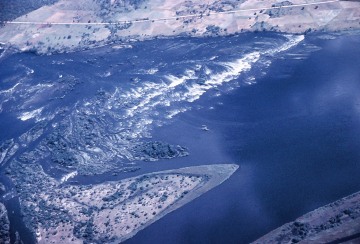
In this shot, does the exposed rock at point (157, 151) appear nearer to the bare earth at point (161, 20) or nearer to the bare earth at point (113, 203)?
the bare earth at point (113, 203)

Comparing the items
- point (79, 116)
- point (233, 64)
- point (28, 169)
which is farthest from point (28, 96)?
point (233, 64)

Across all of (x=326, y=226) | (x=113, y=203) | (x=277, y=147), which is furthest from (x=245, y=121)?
(x=113, y=203)

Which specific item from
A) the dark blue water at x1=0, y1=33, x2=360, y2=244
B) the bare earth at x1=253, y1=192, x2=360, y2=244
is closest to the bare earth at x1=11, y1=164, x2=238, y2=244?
the dark blue water at x1=0, y1=33, x2=360, y2=244

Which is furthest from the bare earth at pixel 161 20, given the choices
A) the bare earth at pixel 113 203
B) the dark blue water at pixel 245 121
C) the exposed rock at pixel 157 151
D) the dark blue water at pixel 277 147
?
the bare earth at pixel 113 203

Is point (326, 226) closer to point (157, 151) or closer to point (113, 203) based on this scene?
point (157, 151)

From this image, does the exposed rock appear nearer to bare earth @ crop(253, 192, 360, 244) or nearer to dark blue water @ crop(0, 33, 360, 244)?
dark blue water @ crop(0, 33, 360, 244)

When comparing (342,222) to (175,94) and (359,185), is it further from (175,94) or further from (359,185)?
(175,94)
